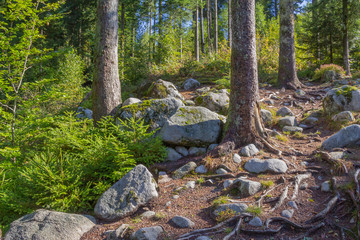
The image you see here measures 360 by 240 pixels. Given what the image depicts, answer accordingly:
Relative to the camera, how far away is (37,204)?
3.99 metres

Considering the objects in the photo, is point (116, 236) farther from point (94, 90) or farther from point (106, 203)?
point (94, 90)

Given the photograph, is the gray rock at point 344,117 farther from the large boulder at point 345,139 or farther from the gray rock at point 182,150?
the gray rock at point 182,150

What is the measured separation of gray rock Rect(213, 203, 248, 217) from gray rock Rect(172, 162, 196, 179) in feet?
4.82

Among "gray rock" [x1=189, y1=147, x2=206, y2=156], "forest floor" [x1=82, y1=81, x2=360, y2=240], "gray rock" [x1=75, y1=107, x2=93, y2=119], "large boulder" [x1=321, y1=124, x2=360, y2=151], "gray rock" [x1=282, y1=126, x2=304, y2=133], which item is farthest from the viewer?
"gray rock" [x1=75, y1=107, x2=93, y2=119]

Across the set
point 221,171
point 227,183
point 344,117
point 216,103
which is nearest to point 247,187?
point 227,183

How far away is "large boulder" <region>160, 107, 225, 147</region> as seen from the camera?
5996mm

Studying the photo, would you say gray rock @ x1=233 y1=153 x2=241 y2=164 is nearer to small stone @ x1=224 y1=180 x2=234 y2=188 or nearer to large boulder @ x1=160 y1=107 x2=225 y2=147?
small stone @ x1=224 y1=180 x2=234 y2=188

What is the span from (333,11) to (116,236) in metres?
17.1

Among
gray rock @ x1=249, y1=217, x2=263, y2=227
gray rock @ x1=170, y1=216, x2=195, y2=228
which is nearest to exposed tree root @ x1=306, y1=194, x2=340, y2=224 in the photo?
gray rock @ x1=249, y1=217, x2=263, y2=227

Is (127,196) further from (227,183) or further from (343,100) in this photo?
(343,100)

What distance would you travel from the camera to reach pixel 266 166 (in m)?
4.77

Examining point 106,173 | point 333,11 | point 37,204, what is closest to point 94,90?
point 106,173

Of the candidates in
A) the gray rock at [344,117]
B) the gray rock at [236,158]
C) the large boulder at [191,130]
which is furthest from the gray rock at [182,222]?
the gray rock at [344,117]

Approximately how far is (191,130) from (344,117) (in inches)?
166
